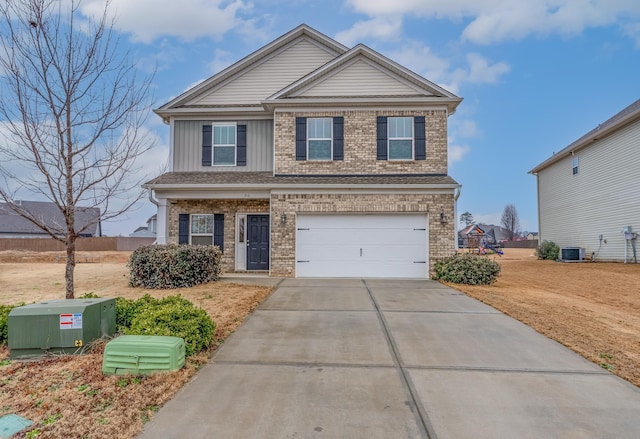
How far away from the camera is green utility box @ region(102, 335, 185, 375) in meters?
3.93

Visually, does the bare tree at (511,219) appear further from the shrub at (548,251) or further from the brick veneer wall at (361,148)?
the brick veneer wall at (361,148)

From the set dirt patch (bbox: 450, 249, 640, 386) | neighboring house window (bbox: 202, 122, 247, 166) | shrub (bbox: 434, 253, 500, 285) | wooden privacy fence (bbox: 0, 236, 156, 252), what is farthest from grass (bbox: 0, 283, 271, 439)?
wooden privacy fence (bbox: 0, 236, 156, 252)

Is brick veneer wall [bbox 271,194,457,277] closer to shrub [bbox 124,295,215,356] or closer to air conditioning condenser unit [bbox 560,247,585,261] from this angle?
shrub [bbox 124,295,215,356]

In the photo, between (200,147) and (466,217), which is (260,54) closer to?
(200,147)

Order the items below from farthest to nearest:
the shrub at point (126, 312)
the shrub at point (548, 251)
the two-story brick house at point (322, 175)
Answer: the shrub at point (548, 251) → the two-story brick house at point (322, 175) → the shrub at point (126, 312)

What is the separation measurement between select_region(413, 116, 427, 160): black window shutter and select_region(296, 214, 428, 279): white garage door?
6.37ft

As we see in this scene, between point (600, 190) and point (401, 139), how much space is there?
38.9ft

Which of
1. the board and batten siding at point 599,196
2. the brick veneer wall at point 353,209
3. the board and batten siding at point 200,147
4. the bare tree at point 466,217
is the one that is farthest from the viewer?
the bare tree at point 466,217

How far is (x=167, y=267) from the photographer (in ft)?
31.5

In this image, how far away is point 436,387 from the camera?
3.78m

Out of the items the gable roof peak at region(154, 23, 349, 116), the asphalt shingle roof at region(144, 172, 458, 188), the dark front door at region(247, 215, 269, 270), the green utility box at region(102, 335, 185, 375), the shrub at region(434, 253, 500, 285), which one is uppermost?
the gable roof peak at region(154, 23, 349, 116)

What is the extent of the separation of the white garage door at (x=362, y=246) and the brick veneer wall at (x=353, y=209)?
0.25 metres

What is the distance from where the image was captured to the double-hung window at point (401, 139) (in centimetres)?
1190

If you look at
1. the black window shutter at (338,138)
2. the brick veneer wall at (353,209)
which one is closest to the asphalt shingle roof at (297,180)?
the brick veneer wall at (353,209)
